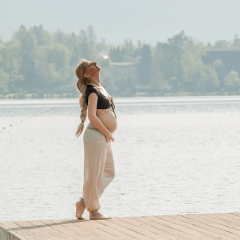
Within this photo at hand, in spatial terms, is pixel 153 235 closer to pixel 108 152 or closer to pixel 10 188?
pixel 108 152

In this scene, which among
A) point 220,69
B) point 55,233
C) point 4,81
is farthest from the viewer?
point 220,69

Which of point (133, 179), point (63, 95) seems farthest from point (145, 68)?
point (133, 179)

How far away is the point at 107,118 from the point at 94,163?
471 millimetres

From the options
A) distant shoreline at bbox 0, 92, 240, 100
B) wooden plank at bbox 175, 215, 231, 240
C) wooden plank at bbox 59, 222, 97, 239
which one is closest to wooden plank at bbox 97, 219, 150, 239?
wooden plank at bbox 59, 222, 97, 239

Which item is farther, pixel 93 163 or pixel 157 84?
pixel 157 84

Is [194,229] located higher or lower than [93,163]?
lower

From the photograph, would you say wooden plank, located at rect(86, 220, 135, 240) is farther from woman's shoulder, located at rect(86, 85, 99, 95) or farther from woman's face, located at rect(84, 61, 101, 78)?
woman's face, located at rect(84, 61, 101, 78)

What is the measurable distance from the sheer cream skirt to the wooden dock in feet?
0.87

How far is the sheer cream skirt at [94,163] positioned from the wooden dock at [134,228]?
264 mm

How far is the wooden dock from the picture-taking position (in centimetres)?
515

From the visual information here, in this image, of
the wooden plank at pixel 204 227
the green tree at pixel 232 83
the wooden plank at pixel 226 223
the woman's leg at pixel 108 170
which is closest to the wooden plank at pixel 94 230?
the woman's leg at pixel 108 170

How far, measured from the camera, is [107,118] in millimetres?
6027

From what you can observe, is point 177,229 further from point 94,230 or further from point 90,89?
point 90,89

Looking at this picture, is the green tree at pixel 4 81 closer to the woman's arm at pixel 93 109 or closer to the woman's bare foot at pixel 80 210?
the woman's bare foot at pixel 80 210
